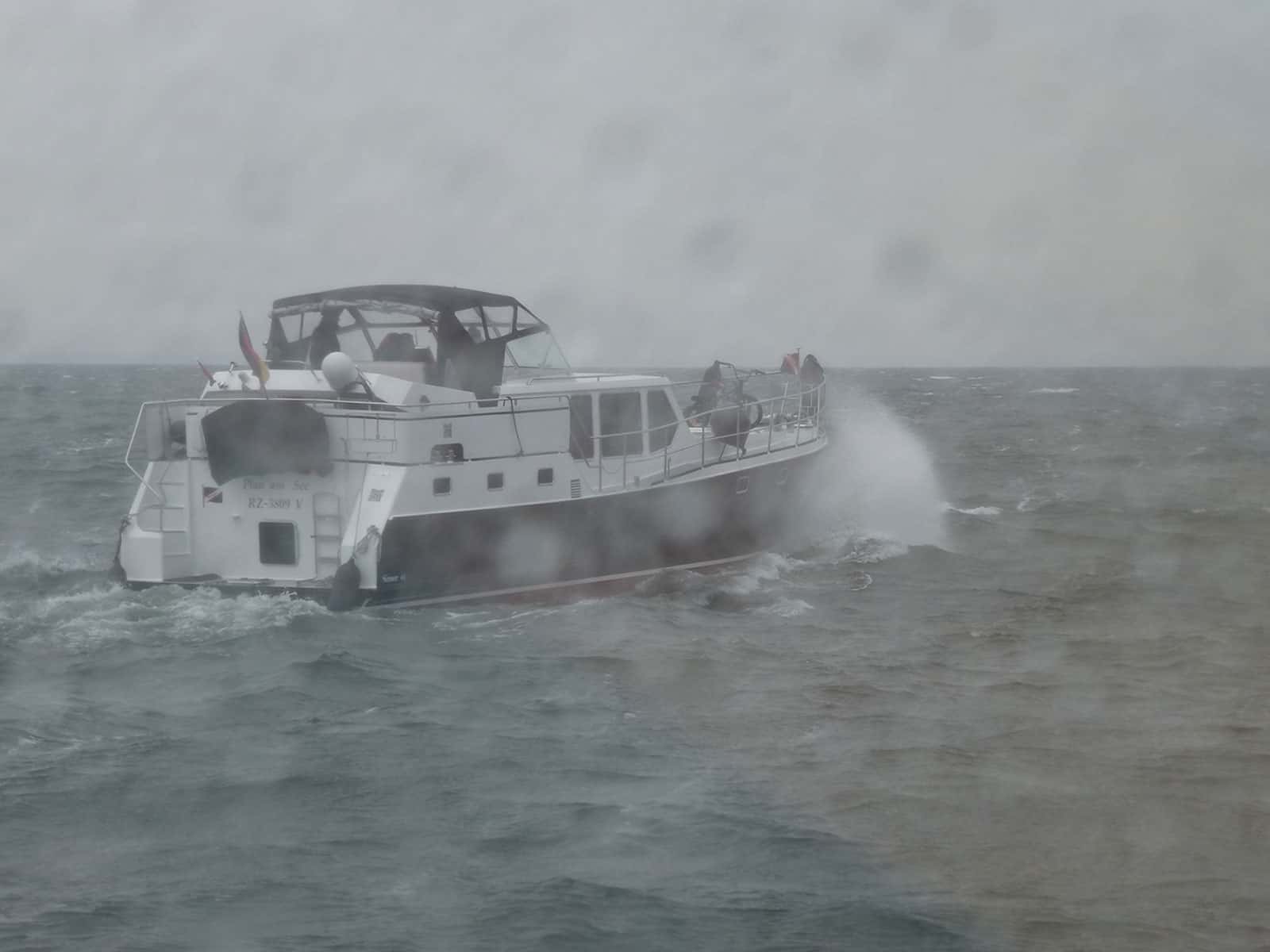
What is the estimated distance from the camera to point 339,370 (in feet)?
45.9

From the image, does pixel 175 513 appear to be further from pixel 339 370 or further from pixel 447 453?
pixel 447 453

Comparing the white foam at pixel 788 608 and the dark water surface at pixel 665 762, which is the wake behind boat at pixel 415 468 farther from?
the white foam at pixel 788 608

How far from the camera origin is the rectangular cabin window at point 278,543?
14352 mm

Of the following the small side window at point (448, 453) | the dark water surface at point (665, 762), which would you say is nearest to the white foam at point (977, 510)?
the dark water surface at point (665, 762)

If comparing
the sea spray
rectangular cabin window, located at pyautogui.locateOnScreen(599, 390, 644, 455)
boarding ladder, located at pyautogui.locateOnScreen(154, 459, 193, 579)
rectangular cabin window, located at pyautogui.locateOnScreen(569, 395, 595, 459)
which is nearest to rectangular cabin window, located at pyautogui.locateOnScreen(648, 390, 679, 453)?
rectangular cabin window, located at pyautogui.locateOnScreen(599, 390, 644, 455)

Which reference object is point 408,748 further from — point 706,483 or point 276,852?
point 706,483

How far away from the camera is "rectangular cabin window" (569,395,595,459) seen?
15508 mm

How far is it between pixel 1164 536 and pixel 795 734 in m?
11.8

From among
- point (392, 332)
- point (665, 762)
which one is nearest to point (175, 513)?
point (392, 332)

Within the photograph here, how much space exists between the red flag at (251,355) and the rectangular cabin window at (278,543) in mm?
1519

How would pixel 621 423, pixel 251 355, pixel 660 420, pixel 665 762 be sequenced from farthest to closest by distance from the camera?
pixel 660 420 < pixel 621 423 < pixel 251 355 < pixel 665 762

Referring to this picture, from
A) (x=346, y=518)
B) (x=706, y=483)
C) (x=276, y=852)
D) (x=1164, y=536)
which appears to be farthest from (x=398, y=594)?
(x=1164, y=536)

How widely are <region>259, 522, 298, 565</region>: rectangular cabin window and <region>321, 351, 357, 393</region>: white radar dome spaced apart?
1.55 metres

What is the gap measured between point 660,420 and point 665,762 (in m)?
8.10
